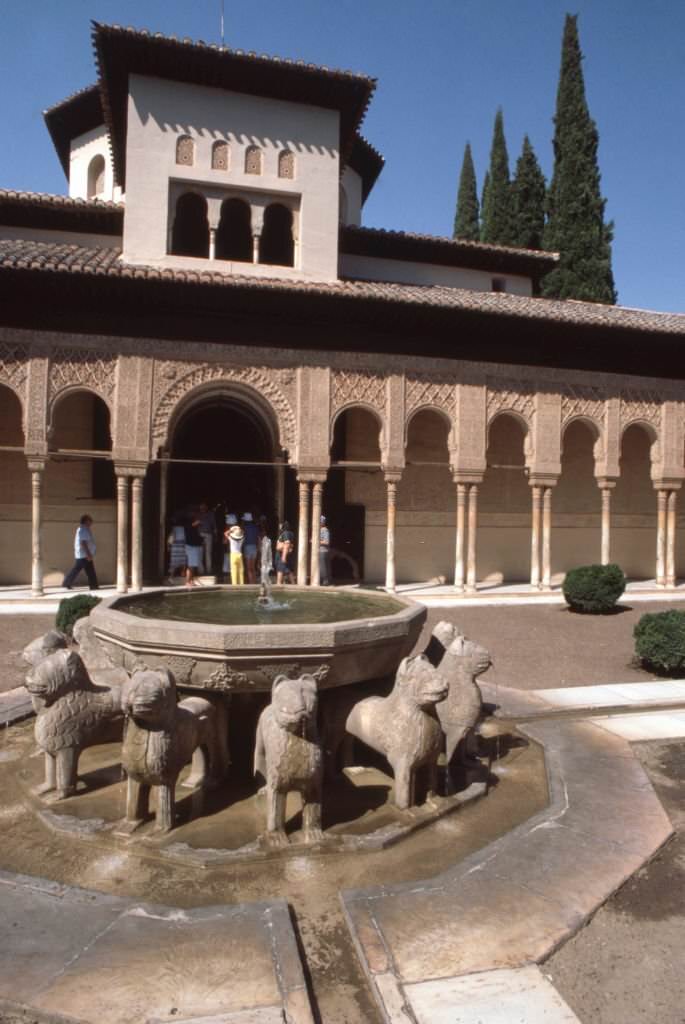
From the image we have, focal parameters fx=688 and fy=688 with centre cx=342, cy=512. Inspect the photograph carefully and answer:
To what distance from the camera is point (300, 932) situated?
122 inches

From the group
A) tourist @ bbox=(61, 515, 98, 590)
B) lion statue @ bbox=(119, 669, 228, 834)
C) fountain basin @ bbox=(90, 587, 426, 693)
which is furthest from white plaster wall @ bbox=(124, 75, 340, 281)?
lion statue @ bbox=(119, 669, 228, 834)

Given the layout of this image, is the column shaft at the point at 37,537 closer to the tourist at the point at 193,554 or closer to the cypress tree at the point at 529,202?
the tourist at the point at 193,554

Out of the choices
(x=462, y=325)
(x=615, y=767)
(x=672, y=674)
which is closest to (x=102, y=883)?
(x=615, y=767)

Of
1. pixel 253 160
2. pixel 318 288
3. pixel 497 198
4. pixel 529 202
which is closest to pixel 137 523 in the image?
pixel 318 288

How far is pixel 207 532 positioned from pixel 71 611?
6.76 meters

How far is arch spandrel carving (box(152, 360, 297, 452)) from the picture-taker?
14617 millimetres

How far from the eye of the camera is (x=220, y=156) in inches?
623

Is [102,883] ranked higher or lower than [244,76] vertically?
lower

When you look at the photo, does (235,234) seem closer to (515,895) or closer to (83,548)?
(83,548)

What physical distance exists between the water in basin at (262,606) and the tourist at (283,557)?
23.5 ft

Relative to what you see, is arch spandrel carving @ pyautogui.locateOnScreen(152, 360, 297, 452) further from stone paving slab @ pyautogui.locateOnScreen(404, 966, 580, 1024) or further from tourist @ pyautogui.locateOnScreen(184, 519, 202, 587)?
stone paving slab @ pyautogui.locateOnScreen(404, 966, 580, 1024)

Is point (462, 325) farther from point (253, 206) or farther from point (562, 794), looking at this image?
point (562, 794)

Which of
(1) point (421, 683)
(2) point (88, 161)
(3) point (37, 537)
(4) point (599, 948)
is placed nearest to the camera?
(4) point (599, 948)

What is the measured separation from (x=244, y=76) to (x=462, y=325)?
739 centimetres
